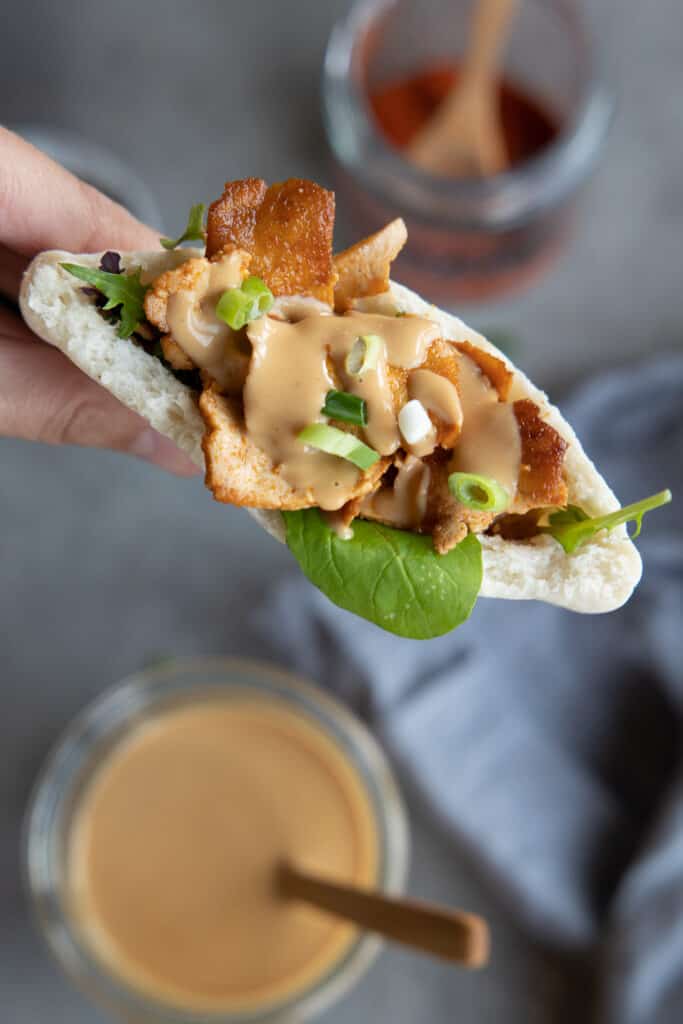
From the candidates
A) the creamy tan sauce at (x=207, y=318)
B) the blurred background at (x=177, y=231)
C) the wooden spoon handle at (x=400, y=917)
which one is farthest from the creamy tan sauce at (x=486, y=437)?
the blurred background at (x=177, y=231)

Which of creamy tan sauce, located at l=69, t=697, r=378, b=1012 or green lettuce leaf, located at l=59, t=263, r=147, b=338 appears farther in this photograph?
creamy tan sauce, located at l=69, t=697, r=378, b=1012

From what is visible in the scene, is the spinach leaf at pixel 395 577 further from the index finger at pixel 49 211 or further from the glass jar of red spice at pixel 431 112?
the glass jar of red spice at pixel 431 112

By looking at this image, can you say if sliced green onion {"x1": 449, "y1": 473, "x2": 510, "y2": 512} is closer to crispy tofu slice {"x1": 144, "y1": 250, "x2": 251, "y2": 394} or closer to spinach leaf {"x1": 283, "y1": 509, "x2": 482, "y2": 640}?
spinach leaf {"x1": 283, "y1": 509, "x2": 482, "y2": 640}

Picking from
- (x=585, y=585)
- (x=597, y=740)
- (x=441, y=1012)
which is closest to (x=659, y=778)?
(x=597, y=740)

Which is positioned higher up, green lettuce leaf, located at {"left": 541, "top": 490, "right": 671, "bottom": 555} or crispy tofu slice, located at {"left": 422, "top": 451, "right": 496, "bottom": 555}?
crispy tofu slice, located at {"left": 422, "top": 451, "right": 496, "bottom": 555}

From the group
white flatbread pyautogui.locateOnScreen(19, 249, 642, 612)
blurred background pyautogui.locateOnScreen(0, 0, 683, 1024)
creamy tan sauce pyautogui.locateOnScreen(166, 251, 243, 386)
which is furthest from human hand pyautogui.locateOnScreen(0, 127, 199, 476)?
blurred background pyautogui.locateOnScreen(0, 0, 683, 1024)

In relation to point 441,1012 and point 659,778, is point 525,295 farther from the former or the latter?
point 441,1012
